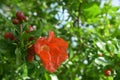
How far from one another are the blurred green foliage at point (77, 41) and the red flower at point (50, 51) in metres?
0.05

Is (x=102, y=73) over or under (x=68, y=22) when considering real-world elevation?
under

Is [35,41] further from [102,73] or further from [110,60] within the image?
[102,73]

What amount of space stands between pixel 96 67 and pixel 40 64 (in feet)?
1.58

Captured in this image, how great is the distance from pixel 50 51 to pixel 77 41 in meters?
0.78

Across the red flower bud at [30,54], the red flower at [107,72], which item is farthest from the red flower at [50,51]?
the red flower at [107,72]

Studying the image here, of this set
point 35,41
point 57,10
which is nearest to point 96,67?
point 35,41

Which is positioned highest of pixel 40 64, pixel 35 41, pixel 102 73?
pixel 35 41

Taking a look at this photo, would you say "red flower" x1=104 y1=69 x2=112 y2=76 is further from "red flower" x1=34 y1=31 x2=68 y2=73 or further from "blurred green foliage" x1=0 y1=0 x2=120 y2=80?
"red flower" x1=34 y1=31 x2=68 y2=73

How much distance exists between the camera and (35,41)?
4.93ft

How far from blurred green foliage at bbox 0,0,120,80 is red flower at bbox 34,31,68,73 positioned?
5 cm

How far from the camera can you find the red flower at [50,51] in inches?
58.5

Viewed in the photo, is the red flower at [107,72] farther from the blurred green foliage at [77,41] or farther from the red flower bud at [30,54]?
the red flower bud at [30,54]

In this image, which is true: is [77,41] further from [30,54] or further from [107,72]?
[30,54]

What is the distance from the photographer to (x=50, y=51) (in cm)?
157
